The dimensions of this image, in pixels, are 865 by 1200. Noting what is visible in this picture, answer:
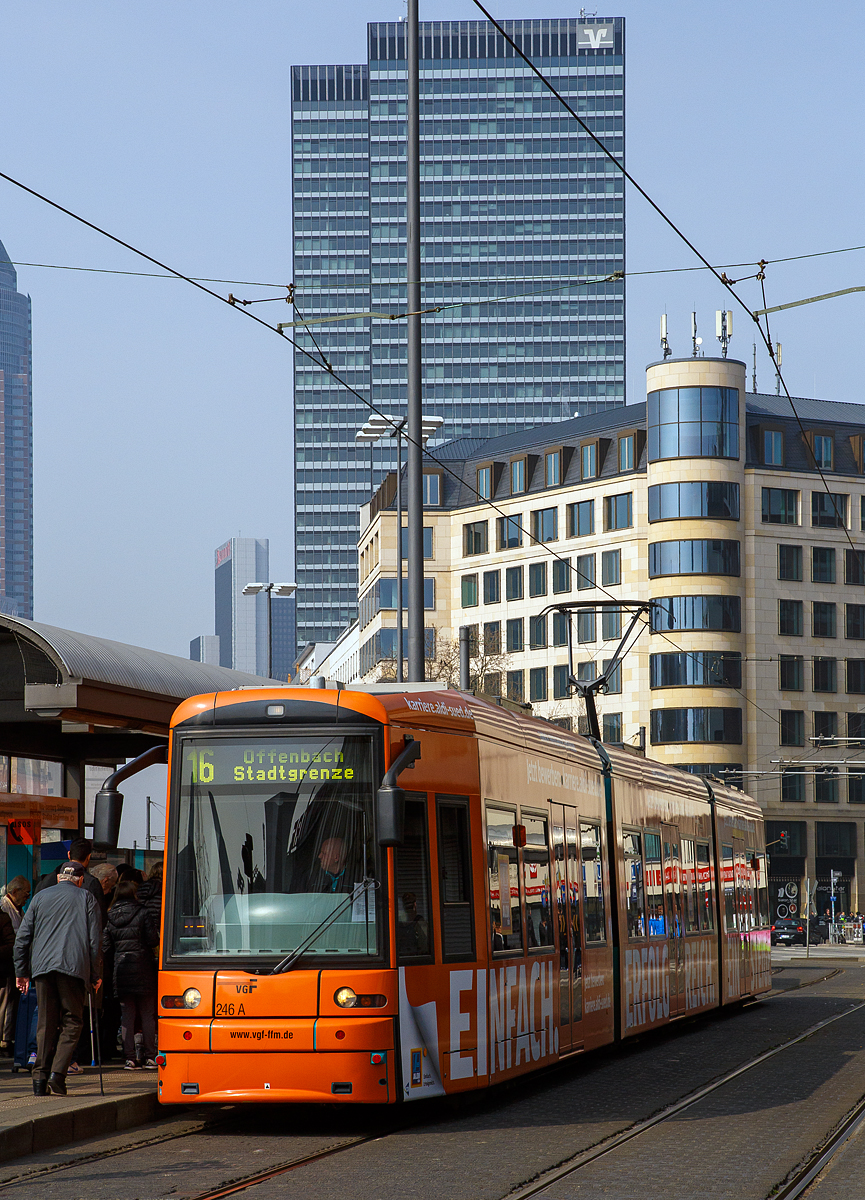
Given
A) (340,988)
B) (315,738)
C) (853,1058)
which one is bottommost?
(853,1058)

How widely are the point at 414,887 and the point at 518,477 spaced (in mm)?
74742

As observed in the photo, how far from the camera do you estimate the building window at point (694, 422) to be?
73562 mm

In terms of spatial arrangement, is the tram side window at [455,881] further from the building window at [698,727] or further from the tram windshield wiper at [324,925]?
the building window at [698,727]

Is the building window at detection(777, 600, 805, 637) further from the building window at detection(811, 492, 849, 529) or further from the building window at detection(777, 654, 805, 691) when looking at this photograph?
the building window at detection(811, 492, 849, 529)

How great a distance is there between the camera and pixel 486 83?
151250mm

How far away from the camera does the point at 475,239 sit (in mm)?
148750

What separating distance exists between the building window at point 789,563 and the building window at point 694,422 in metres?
4.96

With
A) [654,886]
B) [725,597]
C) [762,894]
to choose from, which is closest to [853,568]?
[725,597]

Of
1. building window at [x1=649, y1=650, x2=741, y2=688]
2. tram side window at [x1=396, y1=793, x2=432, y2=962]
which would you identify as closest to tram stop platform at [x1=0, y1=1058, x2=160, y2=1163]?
tram side window at [x1=396, y1=793, x2=432, y2=962]

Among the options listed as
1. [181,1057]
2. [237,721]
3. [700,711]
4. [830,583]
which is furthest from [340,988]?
[830,583]

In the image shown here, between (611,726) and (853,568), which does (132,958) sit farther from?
(853,568)

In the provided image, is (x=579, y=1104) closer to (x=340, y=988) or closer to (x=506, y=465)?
(x=340, y=988)

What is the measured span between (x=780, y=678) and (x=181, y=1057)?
6706 centimetres

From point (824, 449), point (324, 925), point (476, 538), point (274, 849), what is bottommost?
point (324, 925)
